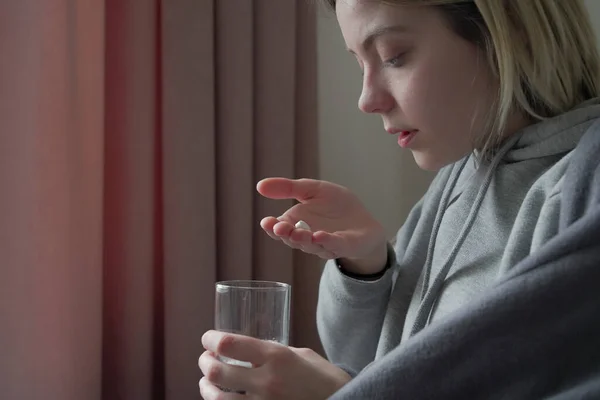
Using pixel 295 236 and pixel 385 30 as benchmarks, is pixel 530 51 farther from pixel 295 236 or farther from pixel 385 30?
pixel 295 236

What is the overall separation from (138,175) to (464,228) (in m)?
0.66

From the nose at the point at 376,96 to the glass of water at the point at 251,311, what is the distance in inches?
10.7

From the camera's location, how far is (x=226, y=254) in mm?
1357

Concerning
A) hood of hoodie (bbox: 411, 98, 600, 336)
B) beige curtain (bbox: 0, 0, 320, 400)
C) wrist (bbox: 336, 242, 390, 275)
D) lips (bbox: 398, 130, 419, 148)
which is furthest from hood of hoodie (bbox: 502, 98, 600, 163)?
beige curtain (bbox: 0, 0, 320, 400)

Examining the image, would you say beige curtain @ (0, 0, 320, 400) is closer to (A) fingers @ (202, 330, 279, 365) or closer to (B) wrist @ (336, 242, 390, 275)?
(B) wrist @ (336, 242, 390, 275)

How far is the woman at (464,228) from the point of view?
561mm

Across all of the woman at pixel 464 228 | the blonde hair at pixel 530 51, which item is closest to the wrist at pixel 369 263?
the woman at pixel 464 228

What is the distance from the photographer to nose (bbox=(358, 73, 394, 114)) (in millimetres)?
827

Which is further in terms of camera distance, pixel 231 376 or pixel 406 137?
pixel 406 137

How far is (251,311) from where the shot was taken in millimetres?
698

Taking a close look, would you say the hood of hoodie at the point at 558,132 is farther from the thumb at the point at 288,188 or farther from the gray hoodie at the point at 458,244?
the thumb at the point at 288,188

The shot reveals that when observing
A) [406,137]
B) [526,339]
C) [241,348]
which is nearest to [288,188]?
[406,137]

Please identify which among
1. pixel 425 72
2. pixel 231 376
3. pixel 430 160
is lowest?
pixel 231 376

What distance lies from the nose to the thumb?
0.45ft
